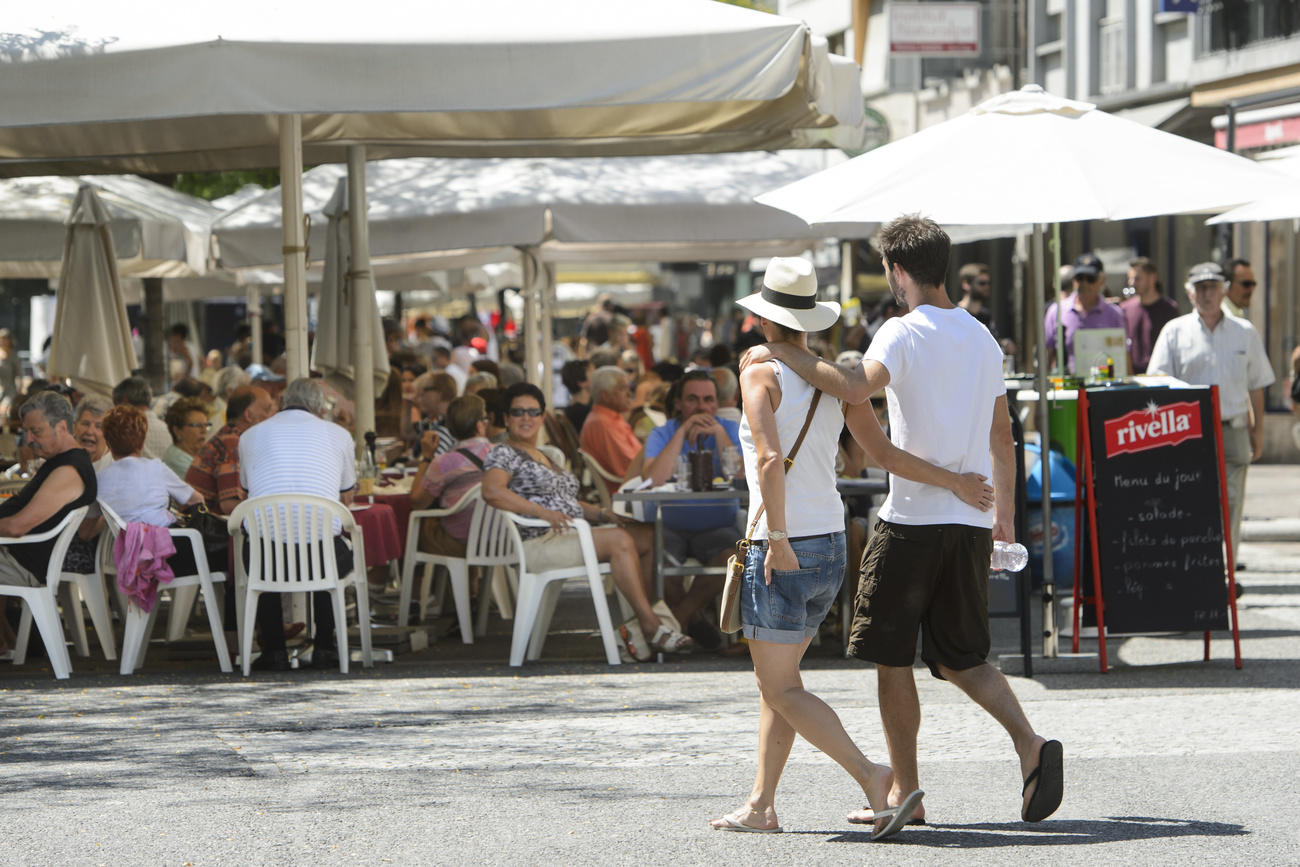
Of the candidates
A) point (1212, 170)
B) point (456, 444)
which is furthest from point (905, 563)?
point (456, 444)

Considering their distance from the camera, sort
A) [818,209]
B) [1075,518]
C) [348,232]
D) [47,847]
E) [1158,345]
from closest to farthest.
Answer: [47,847]
[818,209]
[1075,518]
[1158,345]
[348,232]

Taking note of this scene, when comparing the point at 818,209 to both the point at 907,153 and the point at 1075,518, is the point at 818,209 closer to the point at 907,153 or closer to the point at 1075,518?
the point at 907,153

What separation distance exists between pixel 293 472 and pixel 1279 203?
15.9 ft

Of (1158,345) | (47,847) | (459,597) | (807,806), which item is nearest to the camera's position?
(47,847)

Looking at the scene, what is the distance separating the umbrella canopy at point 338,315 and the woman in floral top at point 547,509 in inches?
106

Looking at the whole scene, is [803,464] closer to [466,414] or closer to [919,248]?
[919,248]

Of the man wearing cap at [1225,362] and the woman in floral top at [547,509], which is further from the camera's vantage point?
the man wearing cap at [1225,362]

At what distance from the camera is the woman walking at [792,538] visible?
5.70 m

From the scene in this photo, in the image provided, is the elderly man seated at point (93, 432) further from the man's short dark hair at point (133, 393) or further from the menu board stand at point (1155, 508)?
the menu board stand at point (1155, 508)

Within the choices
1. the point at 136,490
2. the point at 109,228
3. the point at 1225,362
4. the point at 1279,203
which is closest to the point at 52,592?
the point at 136,490

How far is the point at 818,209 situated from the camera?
8234mm

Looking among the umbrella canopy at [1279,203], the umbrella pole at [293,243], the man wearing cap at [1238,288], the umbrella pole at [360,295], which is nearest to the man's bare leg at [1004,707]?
the umbrella canopy at [1279,203]

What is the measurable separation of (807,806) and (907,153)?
335 centimetres

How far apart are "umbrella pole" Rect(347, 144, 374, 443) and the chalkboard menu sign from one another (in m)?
4.82
